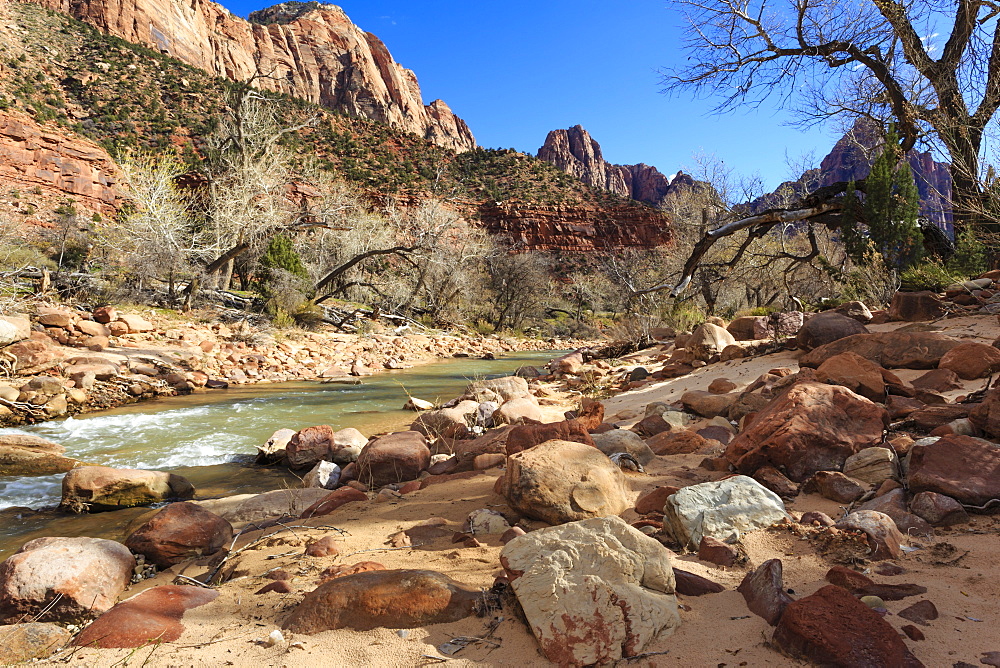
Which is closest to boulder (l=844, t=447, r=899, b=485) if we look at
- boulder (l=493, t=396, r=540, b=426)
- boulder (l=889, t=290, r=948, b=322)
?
boulder (l=493, t=396, r=540, b=426)

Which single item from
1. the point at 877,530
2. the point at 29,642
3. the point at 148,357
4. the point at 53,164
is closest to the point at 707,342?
the point at 877,530

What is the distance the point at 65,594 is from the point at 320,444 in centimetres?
302

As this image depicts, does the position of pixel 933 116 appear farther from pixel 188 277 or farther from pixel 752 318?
pixel 188 277

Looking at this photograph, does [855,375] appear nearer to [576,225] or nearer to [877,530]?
[877,530]

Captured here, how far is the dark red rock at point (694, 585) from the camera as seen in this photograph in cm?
177

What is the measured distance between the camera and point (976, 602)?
1517mm

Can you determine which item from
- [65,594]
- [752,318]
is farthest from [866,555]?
[752,318]

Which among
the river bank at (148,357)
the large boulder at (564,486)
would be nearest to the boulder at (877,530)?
the large boulder at (564,486)

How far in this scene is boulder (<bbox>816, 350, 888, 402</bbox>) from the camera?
353 cm

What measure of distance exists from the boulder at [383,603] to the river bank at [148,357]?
7703 mm

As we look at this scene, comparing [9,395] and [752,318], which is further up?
[752,318]

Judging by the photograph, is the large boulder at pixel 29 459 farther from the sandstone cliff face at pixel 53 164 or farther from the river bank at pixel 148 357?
the sandstone cliff face at pixel 53 164

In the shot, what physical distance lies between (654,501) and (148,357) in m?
10.6

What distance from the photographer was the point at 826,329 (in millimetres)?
5500
